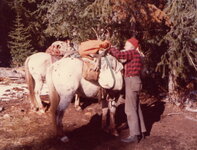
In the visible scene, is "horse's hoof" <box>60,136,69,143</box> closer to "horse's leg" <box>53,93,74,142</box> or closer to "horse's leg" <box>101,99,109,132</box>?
"horse's leg" <box>53,93,74,142</box>

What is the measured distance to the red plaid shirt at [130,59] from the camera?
217 inches

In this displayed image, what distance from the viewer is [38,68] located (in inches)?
304

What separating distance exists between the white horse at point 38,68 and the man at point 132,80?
239 cm

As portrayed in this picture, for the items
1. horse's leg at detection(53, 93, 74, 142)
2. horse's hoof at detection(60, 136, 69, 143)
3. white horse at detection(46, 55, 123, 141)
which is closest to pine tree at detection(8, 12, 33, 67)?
white horse at detection(46, 55, 123, 141)

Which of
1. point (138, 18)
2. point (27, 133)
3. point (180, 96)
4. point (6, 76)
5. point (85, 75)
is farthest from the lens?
point (6, 76)

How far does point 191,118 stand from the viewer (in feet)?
24.3

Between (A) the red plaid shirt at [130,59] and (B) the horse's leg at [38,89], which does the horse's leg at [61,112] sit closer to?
(A) the red plaid shirt at [130,59]

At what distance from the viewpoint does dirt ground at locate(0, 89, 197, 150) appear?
571 centimetres

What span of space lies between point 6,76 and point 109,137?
27.8 feet

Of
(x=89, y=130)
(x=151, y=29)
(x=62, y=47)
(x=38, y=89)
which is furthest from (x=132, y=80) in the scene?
(x=38, y=89)

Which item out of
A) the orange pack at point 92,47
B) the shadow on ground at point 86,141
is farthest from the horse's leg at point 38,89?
the orange pack at point 92,47

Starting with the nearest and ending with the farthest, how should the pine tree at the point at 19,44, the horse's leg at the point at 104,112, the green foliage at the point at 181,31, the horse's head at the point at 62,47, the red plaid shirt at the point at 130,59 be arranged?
the red plaid shirt at the point at 130,59
the horse's leg at the point at 104,112
the green foliage at the point at 181,31
the horse's head at the point at 62,47
the pine tree at the point at 19,44

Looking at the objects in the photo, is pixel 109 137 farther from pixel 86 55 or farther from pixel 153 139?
pixel 86 55

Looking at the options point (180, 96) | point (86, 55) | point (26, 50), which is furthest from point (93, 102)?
point (26, 50)
